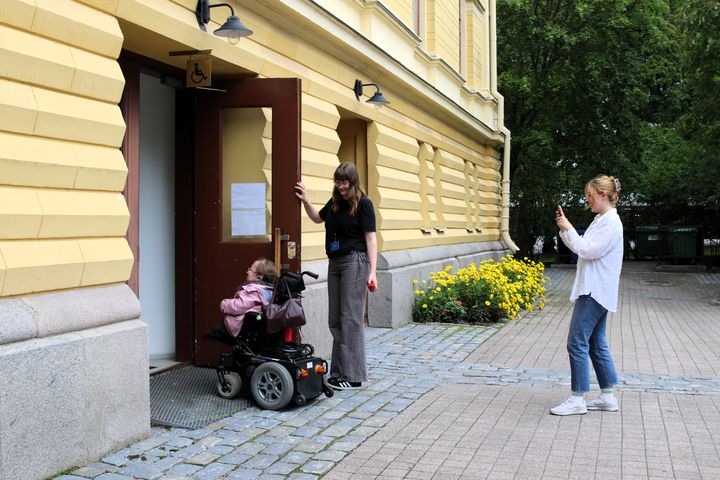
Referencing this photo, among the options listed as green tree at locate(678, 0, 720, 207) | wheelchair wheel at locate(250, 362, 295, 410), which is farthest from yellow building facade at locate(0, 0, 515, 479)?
green tree at locate(678, 0, 720, 207)

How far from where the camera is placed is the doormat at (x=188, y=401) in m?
5.74

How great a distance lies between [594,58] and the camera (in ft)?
71.7

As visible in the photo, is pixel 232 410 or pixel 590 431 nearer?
pixel 590 431

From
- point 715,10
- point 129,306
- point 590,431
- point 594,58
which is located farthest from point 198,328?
point 594,58

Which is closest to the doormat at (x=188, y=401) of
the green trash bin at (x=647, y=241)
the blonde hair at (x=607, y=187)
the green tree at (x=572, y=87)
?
the blonde hair at (x=607, y=187)

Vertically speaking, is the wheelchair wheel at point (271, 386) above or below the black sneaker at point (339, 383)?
above

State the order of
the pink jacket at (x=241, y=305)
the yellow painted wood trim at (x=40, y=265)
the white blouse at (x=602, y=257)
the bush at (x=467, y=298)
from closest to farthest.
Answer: the yellow painted wood trim at (x=40, y=265) < the white blouse at (x=602, y=257) < the pink jacket at (x=241, y=305) < the bush at (x=467, y=298)

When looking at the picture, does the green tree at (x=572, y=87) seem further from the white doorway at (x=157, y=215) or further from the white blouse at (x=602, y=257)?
the white blouse at (x=602, y=257)

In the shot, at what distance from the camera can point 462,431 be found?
5.62 metres

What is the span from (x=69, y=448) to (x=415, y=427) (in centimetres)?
241

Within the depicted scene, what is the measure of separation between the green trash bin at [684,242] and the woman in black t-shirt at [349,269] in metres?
22.7

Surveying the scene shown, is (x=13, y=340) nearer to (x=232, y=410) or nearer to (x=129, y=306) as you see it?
(x=129, y=306)

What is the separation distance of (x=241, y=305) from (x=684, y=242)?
2399 centimetres

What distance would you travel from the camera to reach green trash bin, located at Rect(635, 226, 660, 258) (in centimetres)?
2981
